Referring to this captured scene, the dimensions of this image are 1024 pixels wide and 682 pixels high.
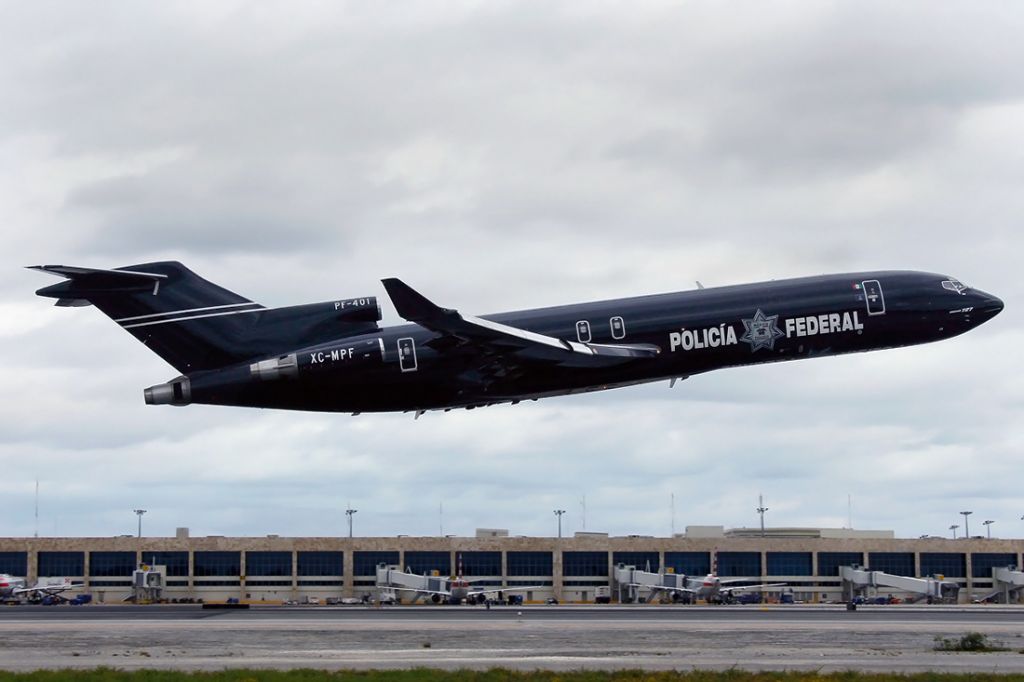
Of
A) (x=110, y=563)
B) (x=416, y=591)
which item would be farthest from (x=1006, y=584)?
(x=110, y=563)

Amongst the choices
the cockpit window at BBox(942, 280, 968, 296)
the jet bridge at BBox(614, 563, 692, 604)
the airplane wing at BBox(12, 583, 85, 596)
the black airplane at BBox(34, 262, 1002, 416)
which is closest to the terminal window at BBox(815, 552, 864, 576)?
the jet bridge at BBox(614, 563, 692, 604)

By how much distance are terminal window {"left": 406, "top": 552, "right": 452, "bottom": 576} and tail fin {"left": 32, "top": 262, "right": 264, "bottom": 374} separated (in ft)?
286

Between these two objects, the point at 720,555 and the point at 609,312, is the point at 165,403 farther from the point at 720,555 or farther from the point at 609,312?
the point at 720,555

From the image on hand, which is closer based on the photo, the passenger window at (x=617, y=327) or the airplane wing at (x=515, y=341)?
the airplane wing at (x=515, y=341)

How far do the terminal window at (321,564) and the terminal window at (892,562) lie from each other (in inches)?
2349

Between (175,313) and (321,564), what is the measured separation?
8663cm

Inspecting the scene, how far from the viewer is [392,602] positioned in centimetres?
12525

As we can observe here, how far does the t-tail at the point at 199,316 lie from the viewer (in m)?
57.6

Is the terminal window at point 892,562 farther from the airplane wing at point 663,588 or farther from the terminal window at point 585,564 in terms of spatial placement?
the terminal window at point 585,564

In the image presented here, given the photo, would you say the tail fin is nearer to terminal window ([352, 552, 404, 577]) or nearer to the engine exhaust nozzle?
the engine exhaust nozzle

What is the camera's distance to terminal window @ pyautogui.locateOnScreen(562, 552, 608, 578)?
145 meters

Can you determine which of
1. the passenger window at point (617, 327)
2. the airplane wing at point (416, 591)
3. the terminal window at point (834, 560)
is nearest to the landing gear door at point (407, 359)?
the passenger window at point (617, 327)

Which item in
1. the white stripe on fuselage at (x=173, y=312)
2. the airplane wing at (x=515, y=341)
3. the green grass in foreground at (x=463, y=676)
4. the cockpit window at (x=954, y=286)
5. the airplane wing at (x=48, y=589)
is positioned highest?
the cockpit window at (x=954, y=286)

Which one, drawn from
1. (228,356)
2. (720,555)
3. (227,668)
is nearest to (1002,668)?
(227,668)
